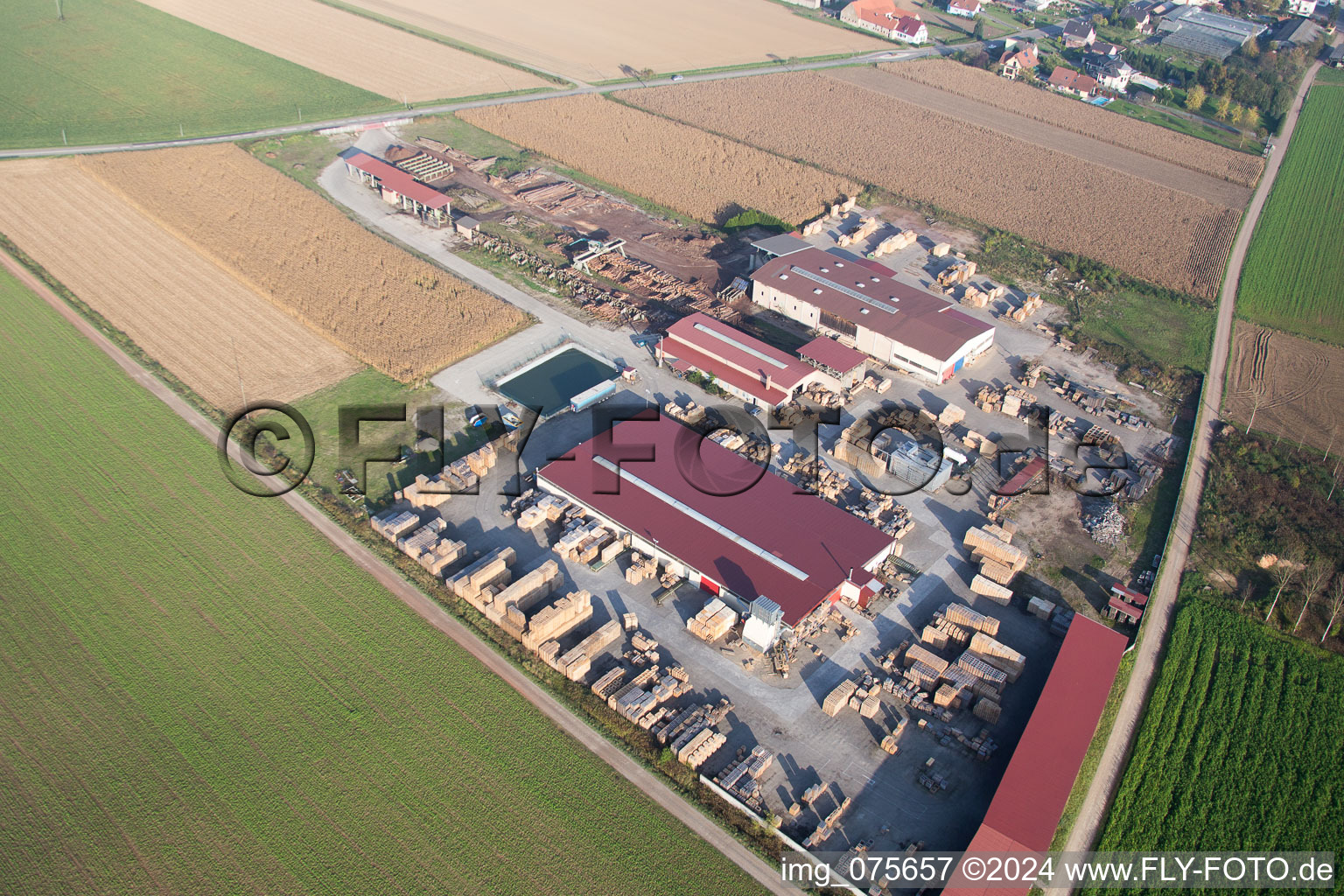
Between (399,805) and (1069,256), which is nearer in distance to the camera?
(399,805)

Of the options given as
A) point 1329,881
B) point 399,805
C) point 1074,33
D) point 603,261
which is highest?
point 1074,33

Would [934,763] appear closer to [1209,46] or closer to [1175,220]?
[1175,220]

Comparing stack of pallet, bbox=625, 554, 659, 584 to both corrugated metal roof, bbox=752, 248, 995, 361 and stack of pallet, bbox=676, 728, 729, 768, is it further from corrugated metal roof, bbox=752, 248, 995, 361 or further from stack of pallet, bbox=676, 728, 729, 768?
corrugated metal roof, bbox=752, 248, 995, 361

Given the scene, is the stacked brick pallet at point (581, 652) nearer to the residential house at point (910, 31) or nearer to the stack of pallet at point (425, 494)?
the stack of pallet at point (425, 494)

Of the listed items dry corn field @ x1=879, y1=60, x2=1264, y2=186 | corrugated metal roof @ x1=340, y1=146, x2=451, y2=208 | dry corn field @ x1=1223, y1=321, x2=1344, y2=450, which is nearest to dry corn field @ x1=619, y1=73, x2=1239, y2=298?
dry corn field @ x1=1223, y1=321, x2=1344, y2=450

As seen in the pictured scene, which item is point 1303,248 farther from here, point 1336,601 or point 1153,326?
point 1336,601

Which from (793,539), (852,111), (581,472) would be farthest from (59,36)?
(793,539)

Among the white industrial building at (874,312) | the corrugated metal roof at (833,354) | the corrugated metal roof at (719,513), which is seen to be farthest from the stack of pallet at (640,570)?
the white industrial building at (874,312)
